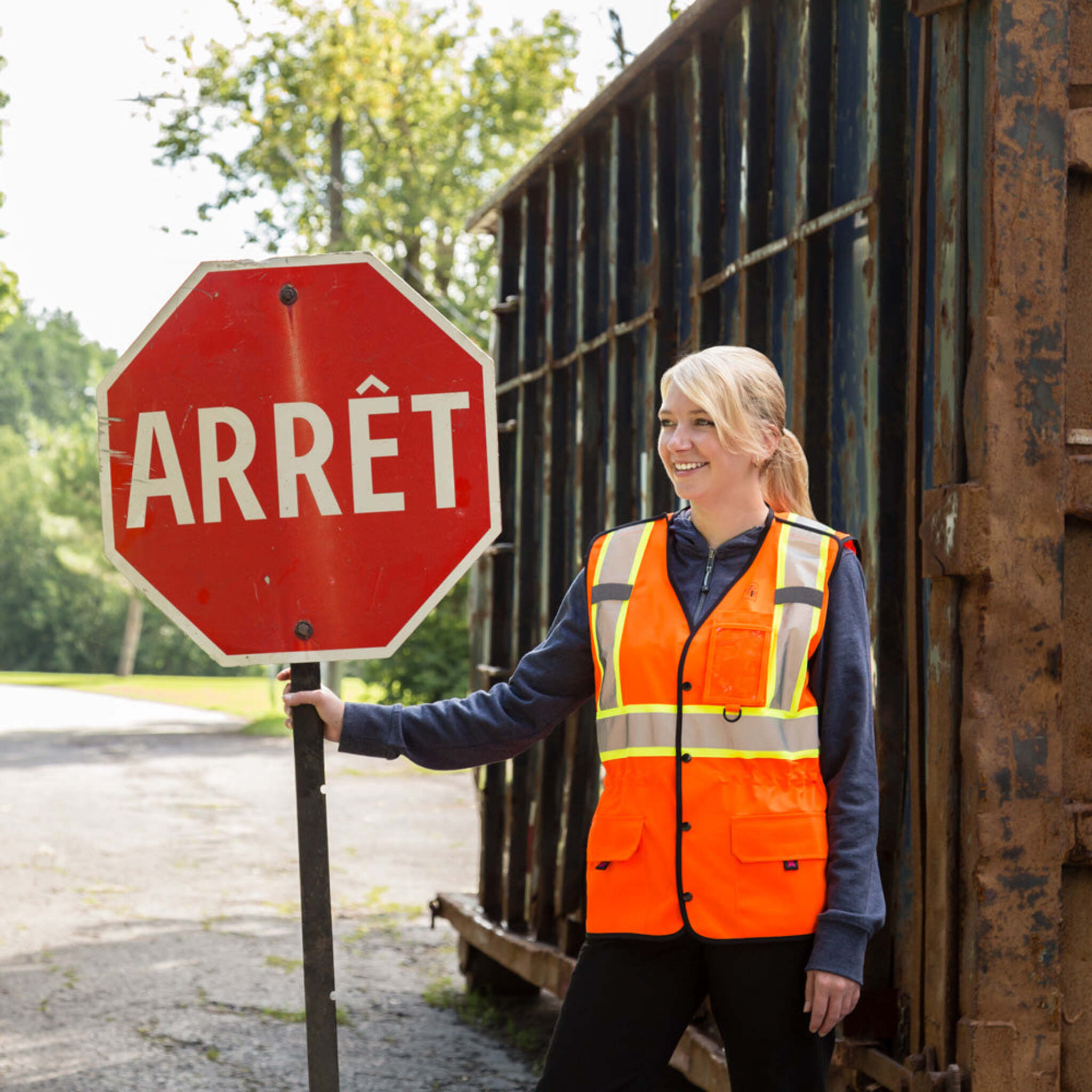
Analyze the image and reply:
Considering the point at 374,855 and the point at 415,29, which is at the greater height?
the point at 415,29

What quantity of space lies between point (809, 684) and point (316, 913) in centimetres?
94

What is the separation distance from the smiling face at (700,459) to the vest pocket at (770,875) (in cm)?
61

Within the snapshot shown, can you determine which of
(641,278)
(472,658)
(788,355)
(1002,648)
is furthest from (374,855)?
(1002,648)

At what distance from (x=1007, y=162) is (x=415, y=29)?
2437 centimetres

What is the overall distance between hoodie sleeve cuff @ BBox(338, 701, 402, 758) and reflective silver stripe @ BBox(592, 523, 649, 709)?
0.38 m

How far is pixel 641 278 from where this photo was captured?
5.36 meters

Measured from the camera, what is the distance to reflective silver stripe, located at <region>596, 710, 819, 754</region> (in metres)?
2.70

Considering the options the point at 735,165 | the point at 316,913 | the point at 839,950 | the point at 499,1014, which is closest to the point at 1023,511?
the point at 839,950

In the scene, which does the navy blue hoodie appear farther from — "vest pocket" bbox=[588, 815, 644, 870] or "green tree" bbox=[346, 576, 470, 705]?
"green tree" bbox=[346, 576, 470, 705]

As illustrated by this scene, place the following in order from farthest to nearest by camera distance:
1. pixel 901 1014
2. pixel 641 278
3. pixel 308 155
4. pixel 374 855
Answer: pixel 308 155
pixel 374 855
pixel 641 278
pixel 901 1014

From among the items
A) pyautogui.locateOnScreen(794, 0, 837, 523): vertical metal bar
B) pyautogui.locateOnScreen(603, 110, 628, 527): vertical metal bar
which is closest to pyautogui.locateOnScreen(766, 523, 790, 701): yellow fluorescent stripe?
pyautogui.locateOnScreen(794, 0, 837, 523): vertical metal bar

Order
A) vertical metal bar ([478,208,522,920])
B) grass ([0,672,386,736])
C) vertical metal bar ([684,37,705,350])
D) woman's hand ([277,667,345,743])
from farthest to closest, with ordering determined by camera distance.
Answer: grass ([0,672,386,736]) → vertical metal bar ([478,208,522,920]) → vertical metal bar ([684,37,705,350]) → woman's hand ([277,667,345,743])

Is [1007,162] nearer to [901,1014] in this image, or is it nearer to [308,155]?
[901,1014]

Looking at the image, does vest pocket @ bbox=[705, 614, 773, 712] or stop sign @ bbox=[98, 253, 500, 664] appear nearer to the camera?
stop sign @ bbox=[98, 253, 500, 664]
